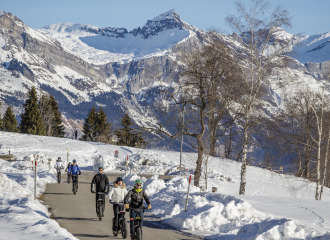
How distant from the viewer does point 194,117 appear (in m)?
20.0

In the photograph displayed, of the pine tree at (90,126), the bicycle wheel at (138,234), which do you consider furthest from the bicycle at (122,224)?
the pine tree at (90,126)

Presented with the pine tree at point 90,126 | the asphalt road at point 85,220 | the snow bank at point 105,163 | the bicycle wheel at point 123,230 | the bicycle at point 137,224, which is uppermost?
the pine tree at point 90,126

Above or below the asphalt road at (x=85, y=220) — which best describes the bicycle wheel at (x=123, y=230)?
above

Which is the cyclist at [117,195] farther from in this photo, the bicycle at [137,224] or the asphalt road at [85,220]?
the bicycle at [137,224]

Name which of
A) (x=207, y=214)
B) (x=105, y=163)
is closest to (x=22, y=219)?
(x=207, y=214)

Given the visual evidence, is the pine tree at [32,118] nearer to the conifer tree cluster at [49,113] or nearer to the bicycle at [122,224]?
the conifer tree cluster at [49,113]

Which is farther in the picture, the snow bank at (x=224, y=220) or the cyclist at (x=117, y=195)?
the cyclist at (x=117, y=195)

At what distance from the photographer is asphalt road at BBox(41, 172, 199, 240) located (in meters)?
10.1

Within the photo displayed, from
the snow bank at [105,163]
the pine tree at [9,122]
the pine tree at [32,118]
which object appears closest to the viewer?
the snow bank at [105,163]

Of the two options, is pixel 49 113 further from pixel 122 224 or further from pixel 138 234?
pixel 138 234

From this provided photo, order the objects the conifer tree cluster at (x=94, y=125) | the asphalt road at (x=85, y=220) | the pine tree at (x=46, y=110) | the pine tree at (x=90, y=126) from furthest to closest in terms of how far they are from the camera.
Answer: the pine tree at (x=90, y=126) → the conifer tree cluster at (x=94, y=125) → the pine tree at (x=46, y=110) → the asphalt road at (x=85, y=220)

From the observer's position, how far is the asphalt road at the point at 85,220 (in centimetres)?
1006

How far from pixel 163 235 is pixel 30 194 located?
8.28 metres

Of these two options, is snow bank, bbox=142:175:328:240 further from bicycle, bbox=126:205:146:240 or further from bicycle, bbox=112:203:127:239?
bicycle, bbox=126:205:146:240
